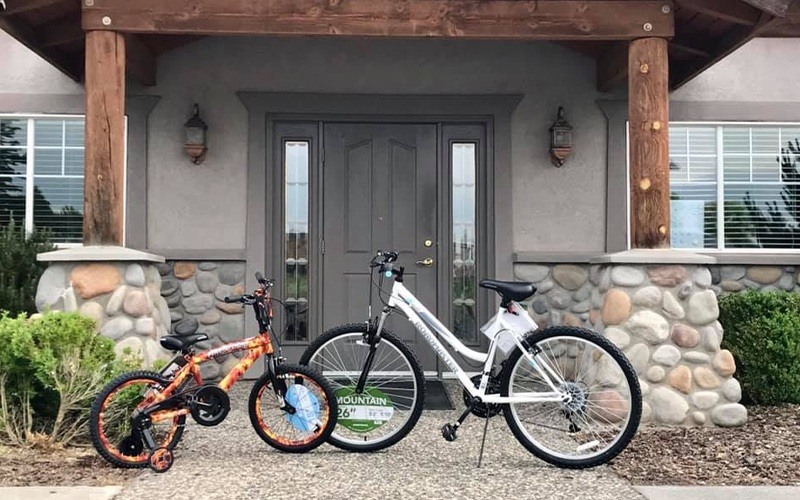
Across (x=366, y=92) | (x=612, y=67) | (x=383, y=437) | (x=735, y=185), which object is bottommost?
(x=383, y=437)

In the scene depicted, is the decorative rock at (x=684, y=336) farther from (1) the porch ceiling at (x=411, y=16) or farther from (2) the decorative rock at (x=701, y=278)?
(1) the porch ceiling at (x=411, y=16)

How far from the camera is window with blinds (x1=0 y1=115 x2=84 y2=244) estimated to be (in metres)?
6.70

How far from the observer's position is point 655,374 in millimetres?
5035

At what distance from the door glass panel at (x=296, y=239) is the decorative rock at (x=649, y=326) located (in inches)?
115

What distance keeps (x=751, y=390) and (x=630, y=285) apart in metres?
1.43

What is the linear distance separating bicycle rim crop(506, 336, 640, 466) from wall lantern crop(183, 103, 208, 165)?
3.72 meters

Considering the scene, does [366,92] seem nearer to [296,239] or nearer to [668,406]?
[296,239]

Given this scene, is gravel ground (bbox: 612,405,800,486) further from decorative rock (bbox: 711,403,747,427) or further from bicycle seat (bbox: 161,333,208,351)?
bicycle seat (bbox: 161,333,208,351)

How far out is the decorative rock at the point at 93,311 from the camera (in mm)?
5059

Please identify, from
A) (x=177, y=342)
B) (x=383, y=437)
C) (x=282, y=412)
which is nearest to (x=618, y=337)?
(x=383, y=437)

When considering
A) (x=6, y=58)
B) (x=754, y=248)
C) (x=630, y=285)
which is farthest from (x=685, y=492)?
(x=6, y=58)

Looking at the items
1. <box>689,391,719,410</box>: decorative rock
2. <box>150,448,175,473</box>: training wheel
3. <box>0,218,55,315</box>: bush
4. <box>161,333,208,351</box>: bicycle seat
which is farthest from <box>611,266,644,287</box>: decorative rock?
<box>0,218,55,315</box>: bush

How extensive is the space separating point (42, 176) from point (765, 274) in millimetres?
6459

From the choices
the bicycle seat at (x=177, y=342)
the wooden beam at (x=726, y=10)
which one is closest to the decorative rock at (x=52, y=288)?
the bicycle seat at (x=177, y=342)
